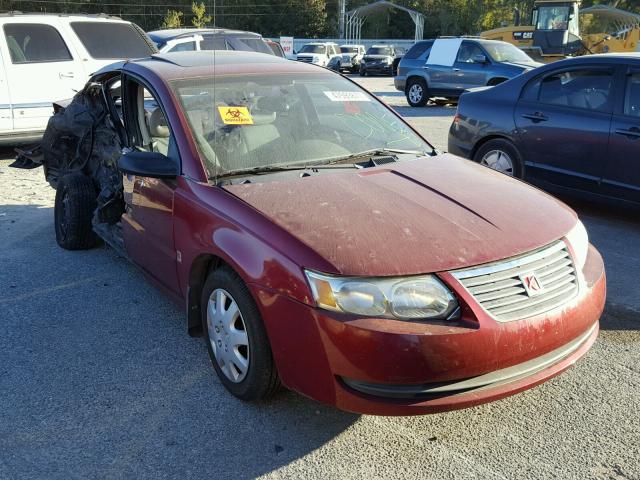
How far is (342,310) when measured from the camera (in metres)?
2.44

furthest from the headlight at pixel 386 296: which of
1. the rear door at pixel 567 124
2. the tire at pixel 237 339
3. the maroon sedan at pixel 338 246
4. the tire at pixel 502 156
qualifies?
the tire at pixel 502 156

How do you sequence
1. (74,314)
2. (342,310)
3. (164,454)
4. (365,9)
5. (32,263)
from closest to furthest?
1. (342,310)
2. (164,454)
3. (74,314)
4. (32,263)
5. (365,9)

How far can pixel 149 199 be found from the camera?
3736 millimetres

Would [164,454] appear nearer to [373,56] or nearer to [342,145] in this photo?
[342,145]

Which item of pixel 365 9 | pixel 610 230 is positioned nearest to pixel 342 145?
pixel 610 230

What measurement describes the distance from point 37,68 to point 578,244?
802 cm

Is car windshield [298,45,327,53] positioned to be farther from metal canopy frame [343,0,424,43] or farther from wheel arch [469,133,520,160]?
wheel arch [469,133,520,160]

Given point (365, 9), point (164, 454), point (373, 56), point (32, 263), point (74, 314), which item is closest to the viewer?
point (164, 454)

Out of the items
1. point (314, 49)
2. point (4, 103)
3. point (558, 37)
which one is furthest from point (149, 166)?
point (314, 49)

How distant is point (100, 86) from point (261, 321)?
3327 mm

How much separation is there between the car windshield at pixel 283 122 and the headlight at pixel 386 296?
1137 mm

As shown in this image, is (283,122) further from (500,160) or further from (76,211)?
(500,160)

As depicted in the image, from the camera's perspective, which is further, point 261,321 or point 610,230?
point 610,230

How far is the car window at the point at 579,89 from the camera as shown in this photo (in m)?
5.86
